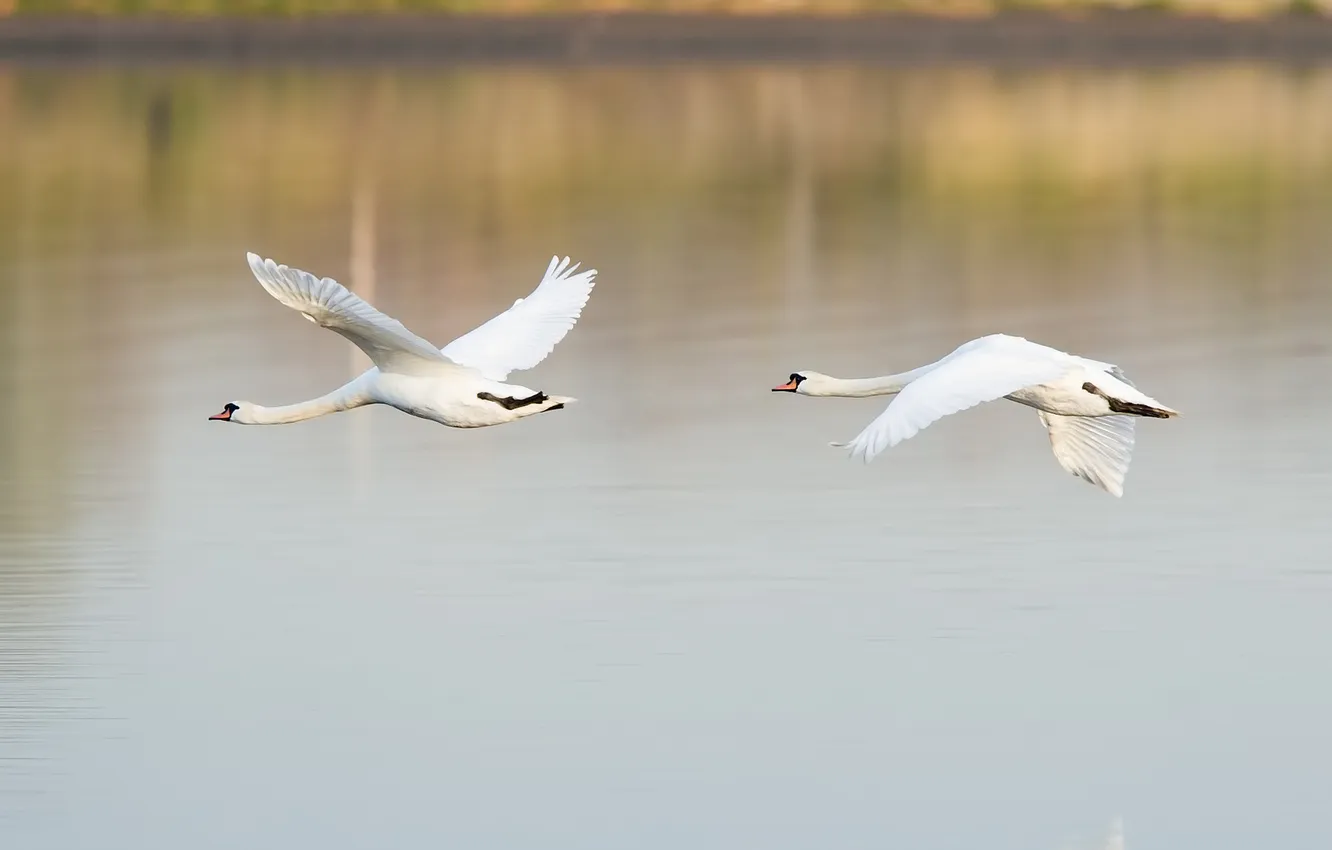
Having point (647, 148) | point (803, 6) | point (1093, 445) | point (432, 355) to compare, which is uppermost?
point (803, 6)

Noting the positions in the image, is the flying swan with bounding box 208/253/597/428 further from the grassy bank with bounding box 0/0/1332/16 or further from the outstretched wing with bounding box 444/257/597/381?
the grassy bank with bounding box 0/0/1332/16

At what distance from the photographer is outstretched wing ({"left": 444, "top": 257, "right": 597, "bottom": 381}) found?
55.0 ft

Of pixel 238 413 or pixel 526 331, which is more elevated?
A: pixel 526 331

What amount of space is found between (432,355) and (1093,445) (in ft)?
11.7

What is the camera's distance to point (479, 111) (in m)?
60.1

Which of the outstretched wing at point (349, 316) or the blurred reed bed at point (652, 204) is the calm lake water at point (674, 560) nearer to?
the blurred reed bed at point (652, 204)

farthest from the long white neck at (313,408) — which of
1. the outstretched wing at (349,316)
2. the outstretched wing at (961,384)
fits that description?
the outstretched wing at (961,384)

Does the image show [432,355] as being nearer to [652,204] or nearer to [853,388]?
[853,388]

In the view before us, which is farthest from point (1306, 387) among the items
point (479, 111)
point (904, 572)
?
point (479, 111)

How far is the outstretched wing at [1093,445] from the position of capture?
1591cm

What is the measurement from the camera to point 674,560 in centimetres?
1795

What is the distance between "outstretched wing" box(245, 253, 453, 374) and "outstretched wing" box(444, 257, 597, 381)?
0.55 meters

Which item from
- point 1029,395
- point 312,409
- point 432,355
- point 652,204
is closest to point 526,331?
point 312,409

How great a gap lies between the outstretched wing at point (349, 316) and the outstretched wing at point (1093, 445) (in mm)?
3318
